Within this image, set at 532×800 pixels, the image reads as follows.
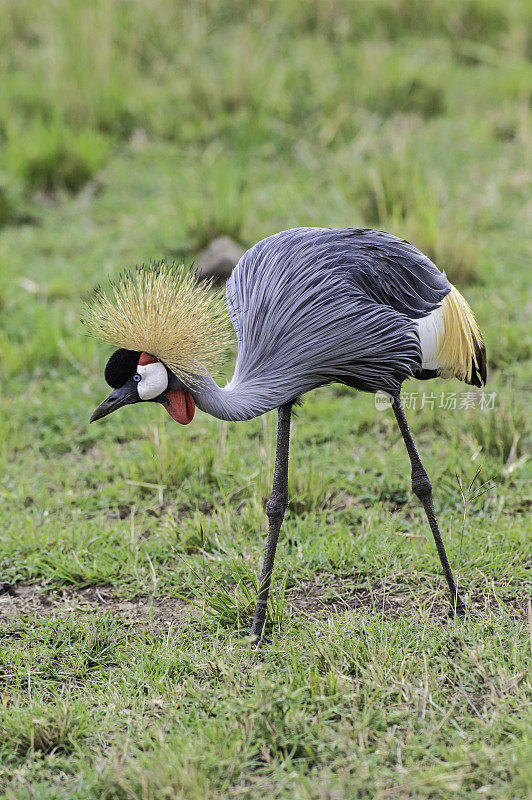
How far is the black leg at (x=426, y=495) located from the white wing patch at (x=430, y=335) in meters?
0.18

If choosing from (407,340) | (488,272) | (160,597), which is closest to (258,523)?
(160,597)

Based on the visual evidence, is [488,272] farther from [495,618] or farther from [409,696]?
[409,696]

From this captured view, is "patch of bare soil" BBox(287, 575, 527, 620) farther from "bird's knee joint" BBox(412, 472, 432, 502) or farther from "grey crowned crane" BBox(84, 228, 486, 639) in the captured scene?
"bird's knee joint" BBox(412, 472, 432, 502)

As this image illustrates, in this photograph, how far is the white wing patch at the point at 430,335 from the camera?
122 inches

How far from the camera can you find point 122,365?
2770 millimetres

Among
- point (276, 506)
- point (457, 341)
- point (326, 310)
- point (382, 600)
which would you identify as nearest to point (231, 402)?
point (326, 310)

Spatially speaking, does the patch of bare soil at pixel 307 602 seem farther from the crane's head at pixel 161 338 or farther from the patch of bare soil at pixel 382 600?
the crane's head at pixel 161 338

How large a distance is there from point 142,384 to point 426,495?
3.53 ft

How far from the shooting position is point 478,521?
12.4ft

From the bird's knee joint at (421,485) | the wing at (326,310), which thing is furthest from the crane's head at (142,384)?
the bird's knee joint at (421,485)

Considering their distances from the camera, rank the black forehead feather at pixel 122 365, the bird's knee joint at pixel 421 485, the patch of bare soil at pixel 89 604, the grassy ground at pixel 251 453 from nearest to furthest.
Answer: the grassy ground at pixel 251 453 → the black forehead feather at pixel 122 365 → the bird's knee joint at pixel 421 485 → the patch of bare soil at pixel 89 604

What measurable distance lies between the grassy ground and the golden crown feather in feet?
2.93

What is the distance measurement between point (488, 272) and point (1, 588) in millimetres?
3426

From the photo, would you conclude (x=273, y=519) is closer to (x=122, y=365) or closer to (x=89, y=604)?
(x=122, y=365)
